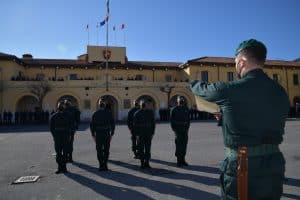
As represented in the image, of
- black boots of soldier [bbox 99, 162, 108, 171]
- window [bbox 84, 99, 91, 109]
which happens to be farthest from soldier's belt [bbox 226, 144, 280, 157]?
window [bbox 84, 99, 91, 109]

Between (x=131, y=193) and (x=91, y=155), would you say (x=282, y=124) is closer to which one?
(x=131, y=193)

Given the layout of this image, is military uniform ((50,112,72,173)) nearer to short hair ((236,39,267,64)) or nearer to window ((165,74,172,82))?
short hair ((236,39,267,64))

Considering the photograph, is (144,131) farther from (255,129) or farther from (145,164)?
(255,129)

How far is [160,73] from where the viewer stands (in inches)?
1944

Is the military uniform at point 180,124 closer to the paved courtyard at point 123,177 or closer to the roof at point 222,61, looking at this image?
the paved courtyard at point 123,177

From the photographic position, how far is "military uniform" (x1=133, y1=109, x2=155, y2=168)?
31.8ft

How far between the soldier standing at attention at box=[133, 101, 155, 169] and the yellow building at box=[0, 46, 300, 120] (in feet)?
95.8

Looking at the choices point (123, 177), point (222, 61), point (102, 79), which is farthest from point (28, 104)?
point (123, 177)

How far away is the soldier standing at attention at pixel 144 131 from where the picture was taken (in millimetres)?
9680

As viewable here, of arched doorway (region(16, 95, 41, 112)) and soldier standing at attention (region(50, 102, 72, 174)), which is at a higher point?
arched doorway (region(16, 95, 41, 112))

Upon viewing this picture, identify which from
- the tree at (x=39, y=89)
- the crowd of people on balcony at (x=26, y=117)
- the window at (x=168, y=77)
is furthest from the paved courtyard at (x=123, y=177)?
the window at (x=168, y=77)

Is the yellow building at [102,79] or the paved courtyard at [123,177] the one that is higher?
the yellow building at [102,79]

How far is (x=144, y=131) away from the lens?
10047 mm

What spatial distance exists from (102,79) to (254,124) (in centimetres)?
3989
